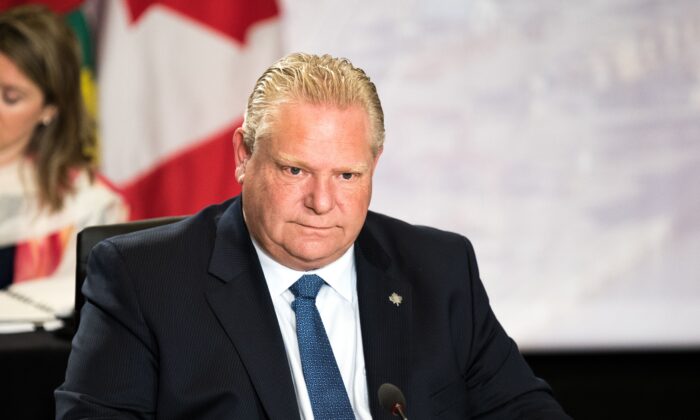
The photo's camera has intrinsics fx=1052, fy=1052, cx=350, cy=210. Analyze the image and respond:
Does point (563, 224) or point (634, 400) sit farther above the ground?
point (563, 224)

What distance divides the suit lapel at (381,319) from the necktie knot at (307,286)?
106 mm

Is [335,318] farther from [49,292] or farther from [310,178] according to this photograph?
[49,292]

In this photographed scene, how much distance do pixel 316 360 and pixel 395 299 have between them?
0.25 meters

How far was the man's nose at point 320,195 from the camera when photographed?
6.85 ft

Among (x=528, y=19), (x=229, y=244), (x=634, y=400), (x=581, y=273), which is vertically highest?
(x=528, y=19)

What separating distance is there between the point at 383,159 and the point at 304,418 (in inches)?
86.4

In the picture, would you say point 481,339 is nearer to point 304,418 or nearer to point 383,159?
point 304,418

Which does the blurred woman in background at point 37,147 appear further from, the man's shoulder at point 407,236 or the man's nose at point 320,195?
the man's nose at point 320,195

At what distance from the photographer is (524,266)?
4.32 metres

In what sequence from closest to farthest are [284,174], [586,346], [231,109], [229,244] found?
[284,174] → [229,244] → [231,109] → [586,346]

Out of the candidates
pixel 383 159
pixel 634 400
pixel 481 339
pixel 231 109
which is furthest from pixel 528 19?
pixel 481 339

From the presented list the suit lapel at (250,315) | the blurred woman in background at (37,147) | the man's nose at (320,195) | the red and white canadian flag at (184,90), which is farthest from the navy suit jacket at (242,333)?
the red and white canadian flag at (184,90)

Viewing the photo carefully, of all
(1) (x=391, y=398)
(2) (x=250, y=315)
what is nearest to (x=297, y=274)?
(2) (x=250, y=315)

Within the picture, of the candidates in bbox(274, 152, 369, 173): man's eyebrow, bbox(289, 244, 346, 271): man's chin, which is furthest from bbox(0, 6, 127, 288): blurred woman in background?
bbox(274, 152, 369, 173): man's eyebrow
